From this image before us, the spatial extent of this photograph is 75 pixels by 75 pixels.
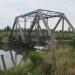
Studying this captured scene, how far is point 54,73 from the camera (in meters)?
7.80

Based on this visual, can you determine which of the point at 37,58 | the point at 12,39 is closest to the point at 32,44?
the point at 12,39

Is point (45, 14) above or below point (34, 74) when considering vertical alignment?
above

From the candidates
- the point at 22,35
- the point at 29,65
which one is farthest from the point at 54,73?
the point at 22,35

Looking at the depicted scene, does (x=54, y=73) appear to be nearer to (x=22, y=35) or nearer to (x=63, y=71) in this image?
(x=63, y=71)

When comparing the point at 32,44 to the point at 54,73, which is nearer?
the point at 54,73

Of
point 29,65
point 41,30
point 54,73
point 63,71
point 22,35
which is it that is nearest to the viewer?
point 54,73

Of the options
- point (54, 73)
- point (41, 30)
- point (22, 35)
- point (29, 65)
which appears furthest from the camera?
point (22, 35)

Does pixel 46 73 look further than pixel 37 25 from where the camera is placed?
No

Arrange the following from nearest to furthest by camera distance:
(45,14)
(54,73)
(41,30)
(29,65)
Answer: (54,73)
(29,65)
(45,14)
(41,30)

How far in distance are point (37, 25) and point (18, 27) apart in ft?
23.4

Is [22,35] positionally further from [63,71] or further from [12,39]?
[63,71]

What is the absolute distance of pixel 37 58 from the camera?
10727 mm

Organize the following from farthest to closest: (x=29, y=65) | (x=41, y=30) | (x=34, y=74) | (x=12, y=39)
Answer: (x=12, y=39) < (x=41, y=30) < (x=29, y=65) < (x=34, y=74)

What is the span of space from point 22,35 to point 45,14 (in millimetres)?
6686
